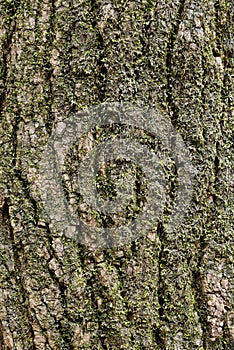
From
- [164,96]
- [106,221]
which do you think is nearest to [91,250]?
[106,221]

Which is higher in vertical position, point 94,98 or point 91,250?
point 94,98

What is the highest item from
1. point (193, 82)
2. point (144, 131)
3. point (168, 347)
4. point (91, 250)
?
point (193, 82)

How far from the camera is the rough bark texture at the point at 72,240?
1.25m

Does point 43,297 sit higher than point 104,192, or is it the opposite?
point 104,192

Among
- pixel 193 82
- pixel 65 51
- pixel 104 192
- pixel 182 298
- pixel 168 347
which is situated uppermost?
pixel 65 51

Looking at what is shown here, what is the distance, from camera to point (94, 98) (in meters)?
1.25

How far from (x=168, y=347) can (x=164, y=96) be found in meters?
0.65

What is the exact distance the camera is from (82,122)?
1.25 metres

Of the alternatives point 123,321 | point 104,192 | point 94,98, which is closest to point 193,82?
point 94,98

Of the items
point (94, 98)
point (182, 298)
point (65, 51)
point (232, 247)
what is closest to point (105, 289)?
point (182, 298)

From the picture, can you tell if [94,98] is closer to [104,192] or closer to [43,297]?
[104,192]

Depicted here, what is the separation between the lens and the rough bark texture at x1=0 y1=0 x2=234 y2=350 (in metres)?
1.25

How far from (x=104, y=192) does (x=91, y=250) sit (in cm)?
15

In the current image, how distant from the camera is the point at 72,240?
1252mm
